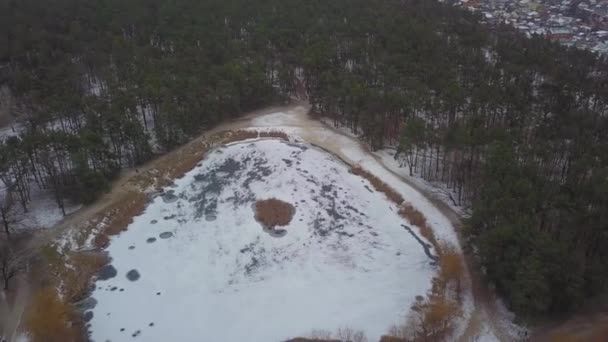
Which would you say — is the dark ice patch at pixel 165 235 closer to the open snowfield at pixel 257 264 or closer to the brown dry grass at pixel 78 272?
the open snowfield at pixel 257 264

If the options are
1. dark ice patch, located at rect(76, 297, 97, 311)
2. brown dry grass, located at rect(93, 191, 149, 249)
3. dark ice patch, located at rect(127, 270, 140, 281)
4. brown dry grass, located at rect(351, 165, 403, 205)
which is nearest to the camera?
dark ice patch, located at rect(76, 297, 97, 311)

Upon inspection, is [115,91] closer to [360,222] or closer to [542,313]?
[360,222]

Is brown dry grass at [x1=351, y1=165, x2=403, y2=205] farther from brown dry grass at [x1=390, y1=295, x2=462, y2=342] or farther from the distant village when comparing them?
the distant village

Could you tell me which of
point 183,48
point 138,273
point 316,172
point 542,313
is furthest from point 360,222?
point 183,48

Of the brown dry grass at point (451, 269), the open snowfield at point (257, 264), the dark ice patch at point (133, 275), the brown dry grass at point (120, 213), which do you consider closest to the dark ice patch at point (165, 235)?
the open snowfield at point (257, 264)

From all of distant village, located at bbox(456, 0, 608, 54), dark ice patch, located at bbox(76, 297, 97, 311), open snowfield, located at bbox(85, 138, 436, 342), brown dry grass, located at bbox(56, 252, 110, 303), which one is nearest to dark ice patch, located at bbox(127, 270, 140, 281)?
open snowfield, located at bbox(85, 138, 436, 342)

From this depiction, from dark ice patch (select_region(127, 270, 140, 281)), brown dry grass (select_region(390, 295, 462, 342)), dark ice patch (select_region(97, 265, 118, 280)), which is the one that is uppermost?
dark ice patch (select_region(97, 265, 118, 280))
